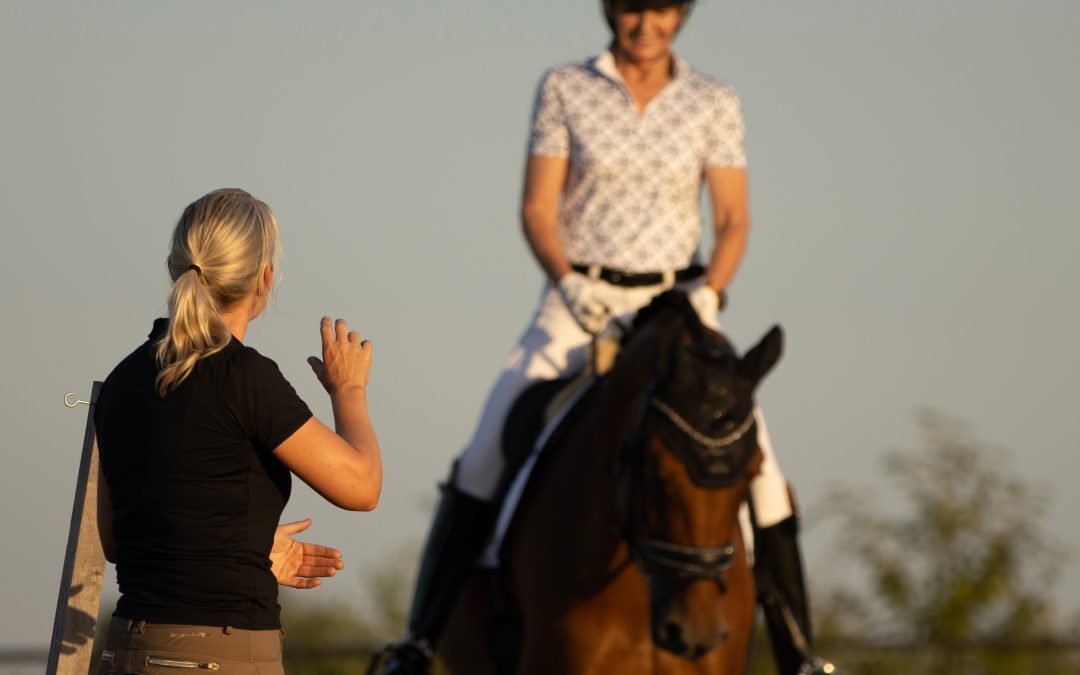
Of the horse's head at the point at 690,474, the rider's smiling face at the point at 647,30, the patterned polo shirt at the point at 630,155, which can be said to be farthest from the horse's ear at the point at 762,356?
the rider's smiling face at the point at 647,30

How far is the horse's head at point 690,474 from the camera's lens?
208 inches

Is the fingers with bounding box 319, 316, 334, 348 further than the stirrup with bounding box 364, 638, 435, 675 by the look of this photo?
No

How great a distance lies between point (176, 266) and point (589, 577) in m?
2.57

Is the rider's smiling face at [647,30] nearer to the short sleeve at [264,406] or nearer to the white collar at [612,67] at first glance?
the white collar at [612,67]

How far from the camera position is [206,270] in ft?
11.7

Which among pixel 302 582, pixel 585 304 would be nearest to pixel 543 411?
pixel 585 304

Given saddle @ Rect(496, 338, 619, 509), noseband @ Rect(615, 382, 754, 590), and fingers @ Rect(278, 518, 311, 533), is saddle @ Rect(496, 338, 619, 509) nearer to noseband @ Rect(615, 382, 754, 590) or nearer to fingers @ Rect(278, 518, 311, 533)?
noseband @ Rect(615, 382, 754, 590)

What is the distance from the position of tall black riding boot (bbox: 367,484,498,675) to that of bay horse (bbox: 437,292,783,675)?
0.10 metres

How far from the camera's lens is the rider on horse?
20.7ft

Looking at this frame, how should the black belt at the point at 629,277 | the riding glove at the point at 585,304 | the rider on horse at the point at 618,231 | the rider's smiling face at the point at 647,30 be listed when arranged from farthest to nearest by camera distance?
the rider's smiling face at the point at 647,30
the black belt at the point at 629,277
the rider on horse at the point at 618,231
the riding glove at the point at 585,304

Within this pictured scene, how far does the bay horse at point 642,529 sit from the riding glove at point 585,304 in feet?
0.76

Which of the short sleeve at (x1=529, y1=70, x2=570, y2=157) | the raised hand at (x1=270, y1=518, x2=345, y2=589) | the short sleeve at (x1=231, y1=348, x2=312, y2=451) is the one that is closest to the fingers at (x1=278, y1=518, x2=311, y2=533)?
the raised hand at (x1=270, y1=518, x2=345, y2=589)

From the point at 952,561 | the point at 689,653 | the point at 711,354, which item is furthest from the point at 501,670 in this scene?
the point at 952,561

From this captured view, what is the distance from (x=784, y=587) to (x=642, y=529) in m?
1.11
